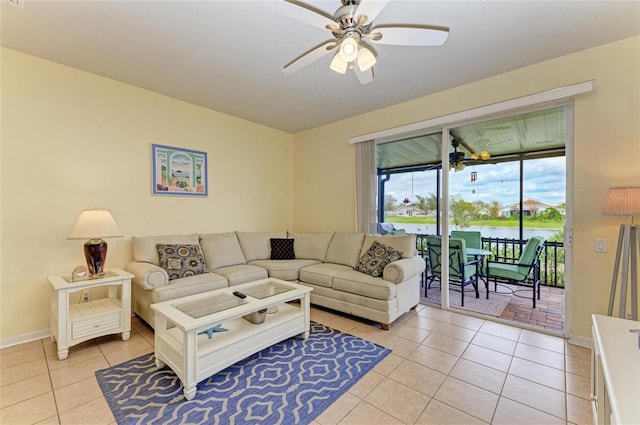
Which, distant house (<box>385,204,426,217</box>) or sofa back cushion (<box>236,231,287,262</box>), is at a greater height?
distant house (<box>385,204,426,217</box>)

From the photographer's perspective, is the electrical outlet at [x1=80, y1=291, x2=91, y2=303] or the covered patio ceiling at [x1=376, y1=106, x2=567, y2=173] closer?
the electrical outlet at [x1=80, y1=291, x2=91, y2=303]

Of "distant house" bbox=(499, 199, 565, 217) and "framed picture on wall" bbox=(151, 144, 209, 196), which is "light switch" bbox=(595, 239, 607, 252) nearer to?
"distant house" bbox=(499, 199, 565, 217)

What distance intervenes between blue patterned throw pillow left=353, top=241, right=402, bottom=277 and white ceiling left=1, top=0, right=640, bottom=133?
1.94 meters

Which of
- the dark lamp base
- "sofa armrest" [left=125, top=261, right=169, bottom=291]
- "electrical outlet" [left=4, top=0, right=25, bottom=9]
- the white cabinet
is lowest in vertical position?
"sofa armrest" [left=125, top=261, right=169, bottom=291]

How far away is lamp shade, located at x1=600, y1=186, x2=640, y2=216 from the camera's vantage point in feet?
6.65

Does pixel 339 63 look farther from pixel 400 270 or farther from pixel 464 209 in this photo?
pixel 464 209

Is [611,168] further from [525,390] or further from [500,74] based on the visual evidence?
[525,390]

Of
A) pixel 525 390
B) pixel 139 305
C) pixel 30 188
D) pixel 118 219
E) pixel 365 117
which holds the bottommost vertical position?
pixel 525 390

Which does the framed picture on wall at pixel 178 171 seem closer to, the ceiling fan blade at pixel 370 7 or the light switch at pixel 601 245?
the ceiling fan blade at pixel 370 7

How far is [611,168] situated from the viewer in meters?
2.39

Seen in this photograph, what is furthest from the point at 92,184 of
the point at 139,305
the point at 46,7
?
the point at 46,7

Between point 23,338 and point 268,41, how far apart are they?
3.59m

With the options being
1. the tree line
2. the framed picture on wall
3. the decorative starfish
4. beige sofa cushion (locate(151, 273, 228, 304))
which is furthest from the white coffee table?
the tree line

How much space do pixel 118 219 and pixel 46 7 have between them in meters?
1.99
